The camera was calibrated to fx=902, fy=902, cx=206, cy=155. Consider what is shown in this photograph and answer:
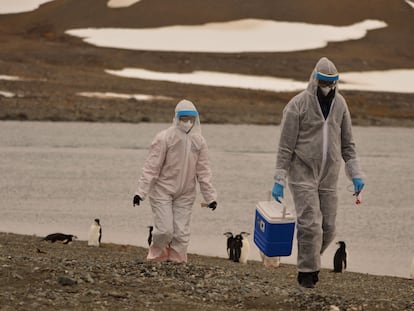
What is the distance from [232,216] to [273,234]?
34.3ft

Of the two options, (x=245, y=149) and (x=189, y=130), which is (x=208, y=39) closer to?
(x=245, y=149)

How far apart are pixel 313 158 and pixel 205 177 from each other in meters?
1.88

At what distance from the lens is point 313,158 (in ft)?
26.2

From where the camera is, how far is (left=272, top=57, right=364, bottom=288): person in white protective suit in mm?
7965

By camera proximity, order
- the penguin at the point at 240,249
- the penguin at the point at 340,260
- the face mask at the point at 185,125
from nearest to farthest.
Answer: the face mask at the point at 185,125 → the penguin at the point at 340,260 → the penguin at the point at 240,249

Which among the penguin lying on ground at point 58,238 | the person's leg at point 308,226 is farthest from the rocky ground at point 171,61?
the person's leg at point 308,226

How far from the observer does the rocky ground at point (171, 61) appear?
45.1 meters

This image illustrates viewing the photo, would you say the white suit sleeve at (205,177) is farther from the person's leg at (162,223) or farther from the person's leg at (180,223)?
the person's leg at (162,223)

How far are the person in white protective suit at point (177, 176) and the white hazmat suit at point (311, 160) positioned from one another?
1596mm

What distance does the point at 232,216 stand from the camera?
18531 mm

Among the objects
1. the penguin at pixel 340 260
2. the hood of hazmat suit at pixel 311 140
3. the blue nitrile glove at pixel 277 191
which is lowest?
the penguin at pixel 340 260

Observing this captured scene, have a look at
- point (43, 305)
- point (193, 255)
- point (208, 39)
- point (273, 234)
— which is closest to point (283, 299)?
point (273, 234)

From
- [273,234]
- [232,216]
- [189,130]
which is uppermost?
[189,130]

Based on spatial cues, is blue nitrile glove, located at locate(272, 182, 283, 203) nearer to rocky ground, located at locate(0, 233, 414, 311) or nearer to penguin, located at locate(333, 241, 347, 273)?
rocky ground, located at locate(0, 233, 414, 311)
